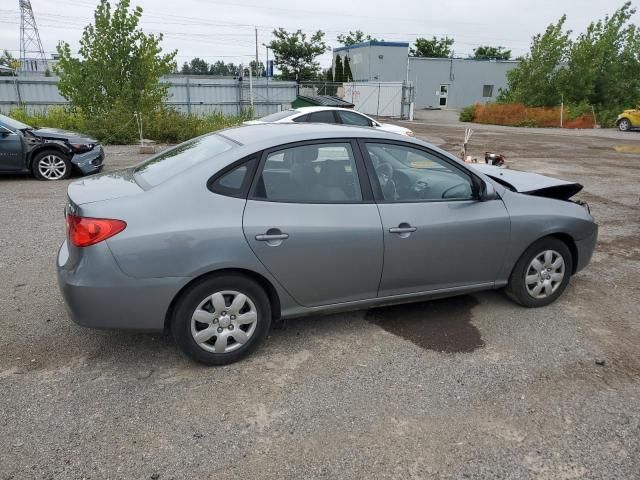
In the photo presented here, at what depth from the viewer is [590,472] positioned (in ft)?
8.71

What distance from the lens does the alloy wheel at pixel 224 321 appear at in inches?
133

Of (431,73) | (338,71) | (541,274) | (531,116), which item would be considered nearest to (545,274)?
(541,274)

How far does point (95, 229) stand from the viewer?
10.4 feet

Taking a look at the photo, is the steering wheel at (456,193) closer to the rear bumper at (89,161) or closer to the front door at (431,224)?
the front door at (431,224)

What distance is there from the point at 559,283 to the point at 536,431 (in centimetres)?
197

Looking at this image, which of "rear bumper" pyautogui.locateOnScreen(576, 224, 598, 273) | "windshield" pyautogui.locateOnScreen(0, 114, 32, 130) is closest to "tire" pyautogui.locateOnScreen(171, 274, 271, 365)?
"rear bumper" pyautogui.locateOnScreen(576, 224, 598, 273)

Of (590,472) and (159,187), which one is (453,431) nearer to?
(590,472)

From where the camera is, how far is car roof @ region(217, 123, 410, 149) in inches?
145

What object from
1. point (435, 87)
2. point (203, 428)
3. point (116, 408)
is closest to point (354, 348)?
point (203, 428)

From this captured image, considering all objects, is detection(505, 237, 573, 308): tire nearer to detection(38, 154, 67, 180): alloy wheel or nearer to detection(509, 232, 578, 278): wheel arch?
detection(509, 232, 578, 278): wheel arch

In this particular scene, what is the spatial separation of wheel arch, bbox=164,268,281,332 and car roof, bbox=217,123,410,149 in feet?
2.86

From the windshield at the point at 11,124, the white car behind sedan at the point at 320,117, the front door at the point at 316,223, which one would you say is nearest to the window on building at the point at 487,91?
the white car behind sedan at the point at 320,117

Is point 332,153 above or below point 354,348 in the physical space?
above

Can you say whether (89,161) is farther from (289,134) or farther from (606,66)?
(606,66)
